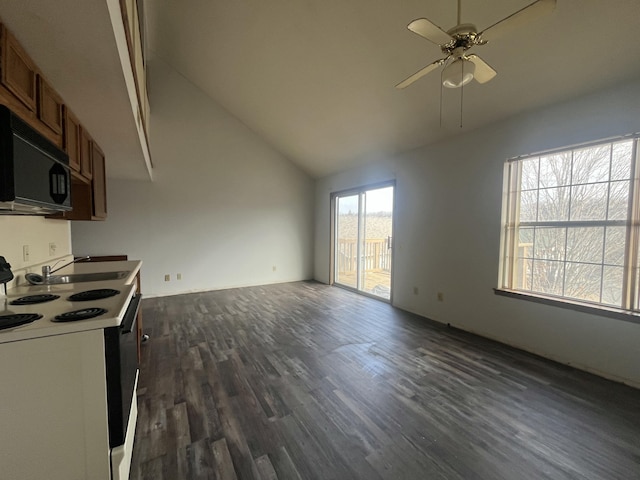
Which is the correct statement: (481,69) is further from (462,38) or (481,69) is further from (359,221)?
(359,221)

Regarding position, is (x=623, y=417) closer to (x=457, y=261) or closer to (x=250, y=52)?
(x=457, y=261)

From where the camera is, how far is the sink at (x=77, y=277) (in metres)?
2.02

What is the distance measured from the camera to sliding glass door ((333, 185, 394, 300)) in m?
4.96

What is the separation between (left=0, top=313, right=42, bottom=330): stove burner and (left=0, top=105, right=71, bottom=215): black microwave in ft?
1.67

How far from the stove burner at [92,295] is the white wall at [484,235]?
3641 millimetres

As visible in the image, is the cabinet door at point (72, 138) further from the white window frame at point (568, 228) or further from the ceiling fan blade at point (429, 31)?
the white window frame at point (568, 228)

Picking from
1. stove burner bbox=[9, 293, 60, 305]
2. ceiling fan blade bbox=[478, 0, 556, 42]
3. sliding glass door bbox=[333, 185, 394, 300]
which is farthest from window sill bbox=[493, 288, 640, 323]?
stove burner bbox=[9, 293, 60, 305]

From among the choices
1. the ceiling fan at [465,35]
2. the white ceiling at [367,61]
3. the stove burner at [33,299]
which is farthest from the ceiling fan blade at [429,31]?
the stove burner at [33,299]

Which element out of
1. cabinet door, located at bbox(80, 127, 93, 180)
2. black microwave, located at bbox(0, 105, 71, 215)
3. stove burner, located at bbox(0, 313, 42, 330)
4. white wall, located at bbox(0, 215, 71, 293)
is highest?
cabinet door, located at bbox(80, 127, 93, 180)

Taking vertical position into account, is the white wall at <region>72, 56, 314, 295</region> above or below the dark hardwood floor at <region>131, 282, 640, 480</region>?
above

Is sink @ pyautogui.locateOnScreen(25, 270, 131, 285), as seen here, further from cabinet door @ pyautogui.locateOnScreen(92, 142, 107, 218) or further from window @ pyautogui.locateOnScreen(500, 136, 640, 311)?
window @ pyautogui.locateOnScreen(500, 136, 640, 311)

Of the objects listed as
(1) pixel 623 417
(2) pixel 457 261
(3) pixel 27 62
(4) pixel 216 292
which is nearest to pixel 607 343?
(1) pixel 623 417

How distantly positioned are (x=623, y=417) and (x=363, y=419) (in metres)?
1.84

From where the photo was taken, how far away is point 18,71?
4.38ft
